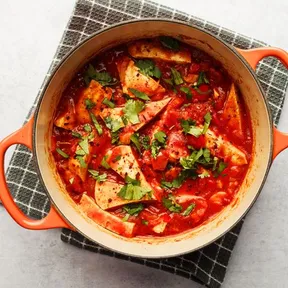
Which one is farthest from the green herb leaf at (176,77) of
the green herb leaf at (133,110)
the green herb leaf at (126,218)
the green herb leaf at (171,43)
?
the green herb leaf at (126,218)

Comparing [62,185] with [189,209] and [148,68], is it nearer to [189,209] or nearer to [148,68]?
[189,209]

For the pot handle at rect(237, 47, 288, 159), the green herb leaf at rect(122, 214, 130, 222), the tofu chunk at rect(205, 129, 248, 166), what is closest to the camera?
the pot handle at rect(237, 47, 288, 159)

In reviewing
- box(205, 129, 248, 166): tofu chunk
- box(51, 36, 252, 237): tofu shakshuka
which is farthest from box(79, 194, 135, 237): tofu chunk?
box(205, 129, 248, 166): tofu chunk

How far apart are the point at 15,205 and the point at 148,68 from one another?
1161 mm

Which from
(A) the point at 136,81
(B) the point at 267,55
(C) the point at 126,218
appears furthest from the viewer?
(C) the point at 126,218

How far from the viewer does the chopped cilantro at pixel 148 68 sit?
3.39 m

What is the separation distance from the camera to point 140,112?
11.1 ft

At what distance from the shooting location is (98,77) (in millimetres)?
3447

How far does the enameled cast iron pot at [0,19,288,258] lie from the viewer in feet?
10.3

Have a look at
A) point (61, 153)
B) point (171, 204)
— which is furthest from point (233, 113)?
point (61, 153)

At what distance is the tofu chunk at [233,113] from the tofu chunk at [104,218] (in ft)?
2.90

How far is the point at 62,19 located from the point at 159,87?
903 millimetres

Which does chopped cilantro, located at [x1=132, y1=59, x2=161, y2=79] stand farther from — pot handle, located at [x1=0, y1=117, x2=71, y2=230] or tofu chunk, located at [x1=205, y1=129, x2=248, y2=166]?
pot handle, located at [x1=0, y1=117, x2=71, y2=230]

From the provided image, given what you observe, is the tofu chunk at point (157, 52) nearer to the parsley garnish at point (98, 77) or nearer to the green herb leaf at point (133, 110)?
the parsley garnish at point (98, 77)
